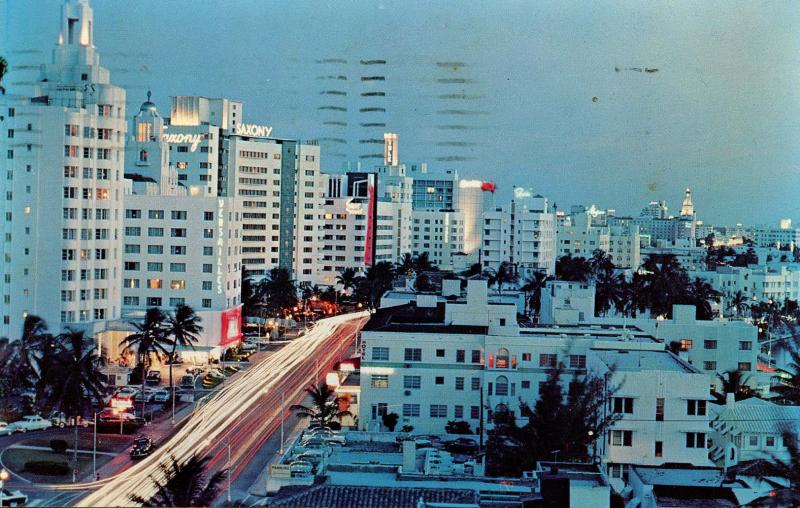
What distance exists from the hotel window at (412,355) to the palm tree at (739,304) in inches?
591

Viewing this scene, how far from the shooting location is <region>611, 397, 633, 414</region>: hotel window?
29.2 ft

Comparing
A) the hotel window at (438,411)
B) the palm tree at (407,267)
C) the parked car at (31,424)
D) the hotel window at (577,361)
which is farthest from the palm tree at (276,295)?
the hotel window at (577,361)

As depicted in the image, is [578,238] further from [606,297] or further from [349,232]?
[606,297]

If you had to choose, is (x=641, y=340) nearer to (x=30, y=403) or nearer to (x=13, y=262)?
(x=30, y=403)

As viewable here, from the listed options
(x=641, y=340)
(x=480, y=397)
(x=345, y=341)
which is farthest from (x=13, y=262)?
(x=641, y=340)

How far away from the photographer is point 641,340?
1102 cm

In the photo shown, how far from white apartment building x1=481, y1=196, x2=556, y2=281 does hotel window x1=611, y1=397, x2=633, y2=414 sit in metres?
18.0

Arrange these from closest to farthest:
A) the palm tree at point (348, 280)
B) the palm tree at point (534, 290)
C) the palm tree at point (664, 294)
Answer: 1. the palm tree at point (534, 290)
2. the palm tree at point (664, 294)
3. the palm tree at point (348, 280)

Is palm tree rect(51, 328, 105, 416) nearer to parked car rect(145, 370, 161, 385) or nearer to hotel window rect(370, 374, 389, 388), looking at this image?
hotel window rect(370, 374, 389, 388)

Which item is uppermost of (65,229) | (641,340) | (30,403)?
(65,229)

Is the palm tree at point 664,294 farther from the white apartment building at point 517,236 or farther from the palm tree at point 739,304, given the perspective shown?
the white apartment building at point 517,236

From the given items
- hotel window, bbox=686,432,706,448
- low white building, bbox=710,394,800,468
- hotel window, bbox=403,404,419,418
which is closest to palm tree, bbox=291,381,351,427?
hotel window, bbox=403,404,419,418

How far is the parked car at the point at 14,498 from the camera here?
6463 mm

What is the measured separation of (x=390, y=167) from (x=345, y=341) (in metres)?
17.6
